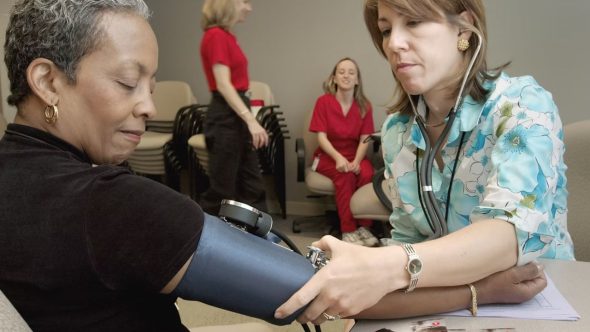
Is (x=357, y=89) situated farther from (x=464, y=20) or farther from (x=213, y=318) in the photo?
(x=464, y=20)

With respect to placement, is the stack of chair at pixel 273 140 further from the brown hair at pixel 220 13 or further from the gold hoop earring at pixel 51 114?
the gold hoop earring at pixel 51 114

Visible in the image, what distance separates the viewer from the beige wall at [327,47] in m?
3.21

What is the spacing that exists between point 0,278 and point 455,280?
2.25ft

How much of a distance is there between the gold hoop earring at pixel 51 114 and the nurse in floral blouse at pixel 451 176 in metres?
0.44

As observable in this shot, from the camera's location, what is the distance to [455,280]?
81 centimetres

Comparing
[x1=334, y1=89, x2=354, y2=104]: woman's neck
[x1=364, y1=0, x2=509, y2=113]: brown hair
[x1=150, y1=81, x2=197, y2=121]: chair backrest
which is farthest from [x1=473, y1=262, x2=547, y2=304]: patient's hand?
[x1=150, y1=81, x2=197, y2=121]: chair backrest

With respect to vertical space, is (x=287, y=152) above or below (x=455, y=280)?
below

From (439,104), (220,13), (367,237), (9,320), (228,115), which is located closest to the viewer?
(9,320)

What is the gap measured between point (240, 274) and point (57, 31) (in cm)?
43

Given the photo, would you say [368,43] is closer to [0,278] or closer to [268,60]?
[268,60]

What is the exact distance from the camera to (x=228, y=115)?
2785mm

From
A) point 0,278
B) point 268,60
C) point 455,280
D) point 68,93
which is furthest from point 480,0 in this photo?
point 268,60

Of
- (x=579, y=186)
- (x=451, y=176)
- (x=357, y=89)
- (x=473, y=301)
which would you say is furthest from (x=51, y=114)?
(x=357, y=89)

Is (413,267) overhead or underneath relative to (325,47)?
underneath
